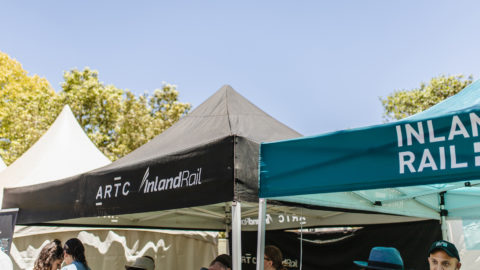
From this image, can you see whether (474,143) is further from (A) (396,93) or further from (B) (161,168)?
(A) (396,93)

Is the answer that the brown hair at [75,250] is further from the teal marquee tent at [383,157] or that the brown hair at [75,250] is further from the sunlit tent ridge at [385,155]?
the sunlit tent ridge at [385,155]

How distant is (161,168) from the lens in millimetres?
3410

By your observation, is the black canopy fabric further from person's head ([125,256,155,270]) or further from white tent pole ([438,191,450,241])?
white tent pole ([438,191,450,241])

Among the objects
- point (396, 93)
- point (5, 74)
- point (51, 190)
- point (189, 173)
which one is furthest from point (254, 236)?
point (5, 74)

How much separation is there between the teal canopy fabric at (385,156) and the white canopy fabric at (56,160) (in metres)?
4.56

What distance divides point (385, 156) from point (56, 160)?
18.6ft

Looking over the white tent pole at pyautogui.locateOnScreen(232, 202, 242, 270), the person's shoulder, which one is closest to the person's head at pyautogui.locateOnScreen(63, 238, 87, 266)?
the person's shoulder

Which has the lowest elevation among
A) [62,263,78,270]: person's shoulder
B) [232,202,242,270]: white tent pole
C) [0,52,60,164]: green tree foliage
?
[62,263,78,270]: person's shoulder

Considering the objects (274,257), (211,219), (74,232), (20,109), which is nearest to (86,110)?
(20,109)

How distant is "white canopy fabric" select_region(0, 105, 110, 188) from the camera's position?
20.7 feet

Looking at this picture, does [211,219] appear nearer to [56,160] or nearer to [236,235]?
[56,160]

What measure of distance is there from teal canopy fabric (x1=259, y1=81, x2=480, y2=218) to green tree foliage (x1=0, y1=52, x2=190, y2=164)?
47.8 feet

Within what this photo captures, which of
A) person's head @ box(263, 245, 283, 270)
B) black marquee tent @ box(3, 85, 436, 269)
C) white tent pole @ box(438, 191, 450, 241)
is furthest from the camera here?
white tent pole @ box(438, 191, 450, 241)

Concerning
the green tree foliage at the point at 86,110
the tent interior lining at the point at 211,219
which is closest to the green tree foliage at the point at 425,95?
the green tree foliage at the point at 86,110
